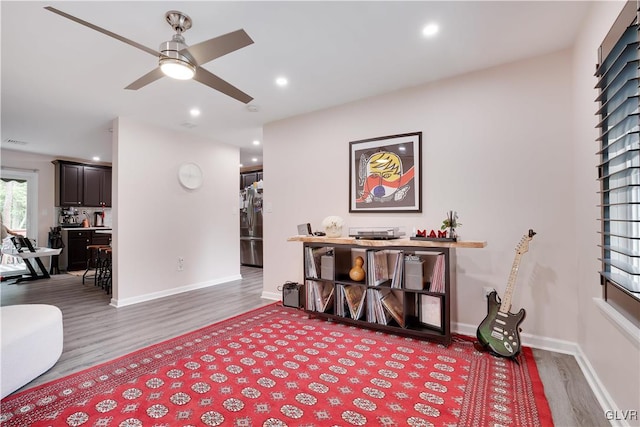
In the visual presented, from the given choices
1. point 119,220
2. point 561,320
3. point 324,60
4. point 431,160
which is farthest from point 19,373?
point 561,320

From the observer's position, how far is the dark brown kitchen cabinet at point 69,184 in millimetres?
6309

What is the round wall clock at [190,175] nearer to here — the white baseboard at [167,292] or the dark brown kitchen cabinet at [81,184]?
the white baseboard at [167,292]

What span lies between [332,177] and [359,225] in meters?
0.66

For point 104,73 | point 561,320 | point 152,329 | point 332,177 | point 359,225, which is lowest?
point 152,329

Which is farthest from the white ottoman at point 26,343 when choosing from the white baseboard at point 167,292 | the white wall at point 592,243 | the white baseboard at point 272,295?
the white wall at point 592,243

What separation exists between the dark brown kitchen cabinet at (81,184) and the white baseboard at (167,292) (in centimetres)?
404

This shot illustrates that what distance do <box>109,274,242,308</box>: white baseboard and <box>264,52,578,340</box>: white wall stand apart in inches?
106

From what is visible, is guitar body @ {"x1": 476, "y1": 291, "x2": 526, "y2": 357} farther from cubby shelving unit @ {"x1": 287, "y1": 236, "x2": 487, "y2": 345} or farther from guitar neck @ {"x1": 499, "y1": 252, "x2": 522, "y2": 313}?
cubby shelving unit @ {"x1": 287, "y1": 236, "x2": 487, "y2": 345}

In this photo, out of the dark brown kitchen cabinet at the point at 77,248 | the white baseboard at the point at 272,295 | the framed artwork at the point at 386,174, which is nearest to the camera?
the framed artwork at the point at 386,174

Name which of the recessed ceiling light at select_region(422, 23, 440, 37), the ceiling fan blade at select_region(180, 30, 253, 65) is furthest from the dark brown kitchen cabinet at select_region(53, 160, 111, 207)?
the recessed ceiling light at select_region(422, 23, 440, 37)

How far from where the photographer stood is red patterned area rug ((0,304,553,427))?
1.58m

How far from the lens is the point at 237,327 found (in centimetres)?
291

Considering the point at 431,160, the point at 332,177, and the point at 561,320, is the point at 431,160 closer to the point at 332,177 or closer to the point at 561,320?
the point at 332,177

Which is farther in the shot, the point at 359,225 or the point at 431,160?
the point at 359,225
